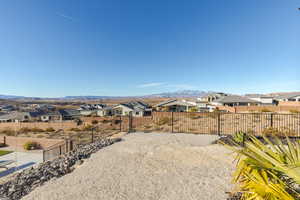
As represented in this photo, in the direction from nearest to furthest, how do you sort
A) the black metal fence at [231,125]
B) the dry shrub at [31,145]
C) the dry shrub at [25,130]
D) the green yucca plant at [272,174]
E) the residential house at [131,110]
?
the green yucca plant at [272,174]
the black metal fence at [231,125]
the dry shrub at [31,145]
the dry shrub at [25,130]
the residential house at [131,110]

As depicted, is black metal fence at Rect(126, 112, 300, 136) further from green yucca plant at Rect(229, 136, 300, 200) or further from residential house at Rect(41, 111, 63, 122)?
residential house at Rect(41, 111, 63, 122)

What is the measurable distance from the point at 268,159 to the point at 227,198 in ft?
7.43

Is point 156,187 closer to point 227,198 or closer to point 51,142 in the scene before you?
point 227,198

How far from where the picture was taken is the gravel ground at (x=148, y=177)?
3.33m

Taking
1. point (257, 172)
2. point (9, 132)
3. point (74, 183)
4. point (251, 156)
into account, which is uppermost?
point (251, 156)

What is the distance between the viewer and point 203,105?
3359cm

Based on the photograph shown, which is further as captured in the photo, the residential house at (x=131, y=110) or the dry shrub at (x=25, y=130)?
the residential house at (x=131, y=110)

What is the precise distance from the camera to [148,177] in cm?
401

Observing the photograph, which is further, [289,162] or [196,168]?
[196,168]

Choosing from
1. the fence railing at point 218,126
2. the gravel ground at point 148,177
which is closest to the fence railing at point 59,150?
the fence railing at point 218,126

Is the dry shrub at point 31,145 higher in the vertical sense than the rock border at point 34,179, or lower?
lower

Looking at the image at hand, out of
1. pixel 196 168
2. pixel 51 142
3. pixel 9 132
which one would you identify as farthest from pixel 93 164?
pixel 9 132

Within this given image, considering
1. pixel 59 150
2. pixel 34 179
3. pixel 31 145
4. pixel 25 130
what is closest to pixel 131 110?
pixel 25 130

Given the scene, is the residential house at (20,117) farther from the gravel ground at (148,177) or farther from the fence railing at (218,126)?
the gravel ground at (148,177)
